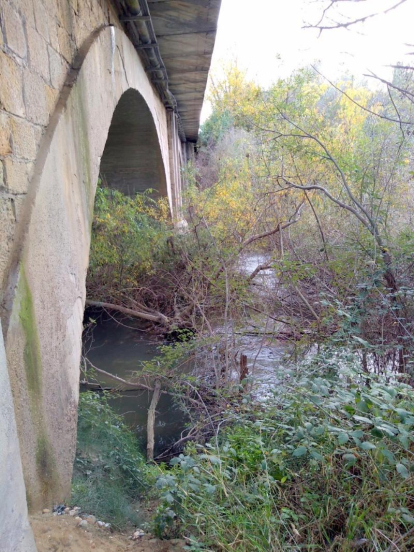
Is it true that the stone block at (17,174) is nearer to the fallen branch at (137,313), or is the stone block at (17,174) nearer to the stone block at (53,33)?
the stone block at (53,33)

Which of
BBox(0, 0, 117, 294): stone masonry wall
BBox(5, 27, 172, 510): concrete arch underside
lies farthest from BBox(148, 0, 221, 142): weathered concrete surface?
BBox(0, 0, 117, 294): stone masonry wall

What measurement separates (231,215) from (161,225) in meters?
1.38

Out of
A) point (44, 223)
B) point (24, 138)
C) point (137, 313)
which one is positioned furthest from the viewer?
point (137, 313)

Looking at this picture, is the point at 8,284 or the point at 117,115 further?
the point at 117,115

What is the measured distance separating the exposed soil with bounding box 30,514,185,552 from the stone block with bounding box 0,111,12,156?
60.6 inches

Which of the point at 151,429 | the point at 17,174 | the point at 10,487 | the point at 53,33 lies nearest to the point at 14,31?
the point at 53,33

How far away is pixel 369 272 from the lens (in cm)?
345

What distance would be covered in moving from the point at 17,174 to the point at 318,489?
6.12 ft

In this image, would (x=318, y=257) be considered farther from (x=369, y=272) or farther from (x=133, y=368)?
(x=133, y=368)

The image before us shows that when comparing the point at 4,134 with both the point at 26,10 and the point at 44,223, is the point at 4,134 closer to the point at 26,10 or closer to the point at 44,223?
the point at 44,223

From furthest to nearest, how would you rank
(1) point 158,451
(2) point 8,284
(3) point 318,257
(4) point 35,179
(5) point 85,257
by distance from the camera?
(3) point 318,257 → (1) point 158,451 → (5) point 85,257 → (4) point 35,179 → (2) point 8,284

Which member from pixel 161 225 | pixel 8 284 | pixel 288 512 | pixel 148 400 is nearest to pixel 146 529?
pixel 288 512

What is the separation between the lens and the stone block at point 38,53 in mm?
1704

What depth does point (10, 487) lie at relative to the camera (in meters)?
1.26
